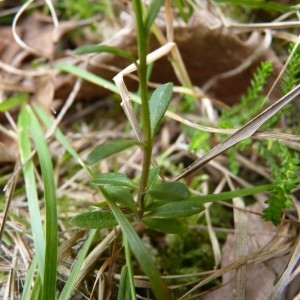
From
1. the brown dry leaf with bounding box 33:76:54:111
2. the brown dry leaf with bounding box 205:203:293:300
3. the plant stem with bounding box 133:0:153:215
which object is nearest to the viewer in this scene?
the plant stem with bounding box 133:0:153:215

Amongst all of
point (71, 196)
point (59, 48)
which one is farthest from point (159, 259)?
point (59, 48)

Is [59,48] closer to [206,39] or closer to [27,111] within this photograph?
[27,111]

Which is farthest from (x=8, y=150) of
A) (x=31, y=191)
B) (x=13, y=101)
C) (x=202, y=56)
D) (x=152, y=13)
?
(x=152, y=13)

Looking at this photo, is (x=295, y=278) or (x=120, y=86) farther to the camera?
(x=120, y=86)

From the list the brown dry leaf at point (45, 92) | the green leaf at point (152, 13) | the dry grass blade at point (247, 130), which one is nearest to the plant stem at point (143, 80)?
the green leaf at point (152, 13)

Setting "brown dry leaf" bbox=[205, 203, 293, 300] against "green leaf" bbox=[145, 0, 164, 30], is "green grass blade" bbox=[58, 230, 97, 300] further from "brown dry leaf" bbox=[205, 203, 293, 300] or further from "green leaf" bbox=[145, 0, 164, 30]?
"green leaf" bbox=[145, 0, 164, 30]

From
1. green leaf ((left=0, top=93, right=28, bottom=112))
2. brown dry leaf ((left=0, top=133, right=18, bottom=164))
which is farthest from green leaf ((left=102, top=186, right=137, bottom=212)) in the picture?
green leaf ((left=0, top=93, right=28, bottom=112))

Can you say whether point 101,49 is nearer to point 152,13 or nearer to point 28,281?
point 152,13
